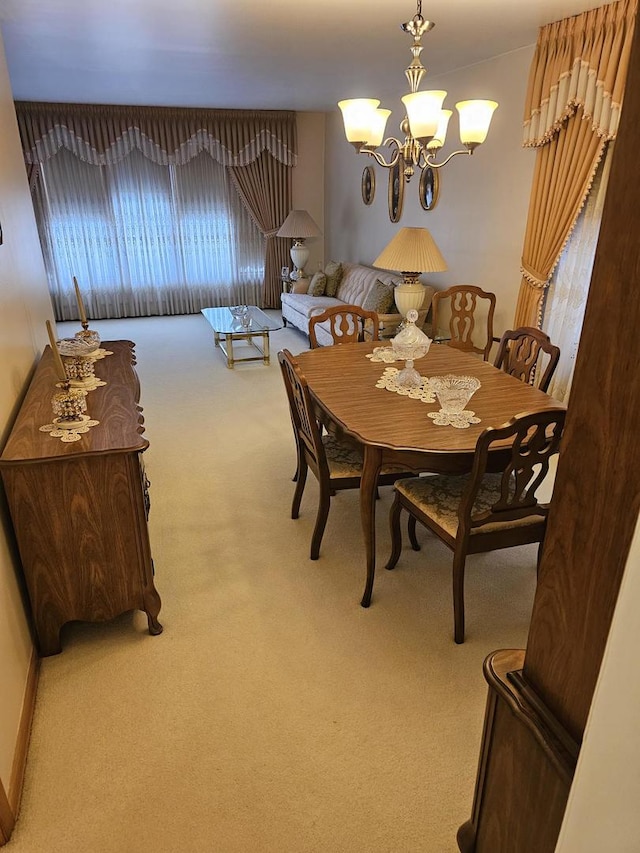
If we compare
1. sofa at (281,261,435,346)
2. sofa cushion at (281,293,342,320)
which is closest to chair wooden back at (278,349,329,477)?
sofa at (281,261,435,346)

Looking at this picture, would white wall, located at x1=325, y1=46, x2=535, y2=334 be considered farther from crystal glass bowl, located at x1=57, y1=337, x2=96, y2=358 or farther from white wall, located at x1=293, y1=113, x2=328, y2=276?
crystal glass bowl, located at x1=57, y1=337, x2=96, y2=358

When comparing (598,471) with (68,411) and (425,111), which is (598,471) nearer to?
(68,411)

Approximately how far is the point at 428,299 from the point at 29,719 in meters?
4.39

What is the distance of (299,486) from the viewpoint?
113 inches

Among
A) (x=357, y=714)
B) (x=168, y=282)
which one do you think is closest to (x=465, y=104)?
(x=357, y=714)

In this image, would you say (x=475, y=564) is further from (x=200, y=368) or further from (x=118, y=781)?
(x=200, y=368)

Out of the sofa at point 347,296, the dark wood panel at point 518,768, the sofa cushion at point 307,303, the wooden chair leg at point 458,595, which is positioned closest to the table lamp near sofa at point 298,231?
the sofa at point 347,296

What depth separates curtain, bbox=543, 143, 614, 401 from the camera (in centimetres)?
352

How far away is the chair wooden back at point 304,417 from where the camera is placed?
7.71 ft

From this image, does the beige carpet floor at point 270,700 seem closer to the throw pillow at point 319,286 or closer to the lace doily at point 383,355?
the lace doily at point 383,355

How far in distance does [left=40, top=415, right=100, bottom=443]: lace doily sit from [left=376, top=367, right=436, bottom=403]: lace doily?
128cm

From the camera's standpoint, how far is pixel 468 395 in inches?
91.0

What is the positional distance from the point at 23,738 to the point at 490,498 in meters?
1.79

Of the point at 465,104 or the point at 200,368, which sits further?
the point at 200,368
